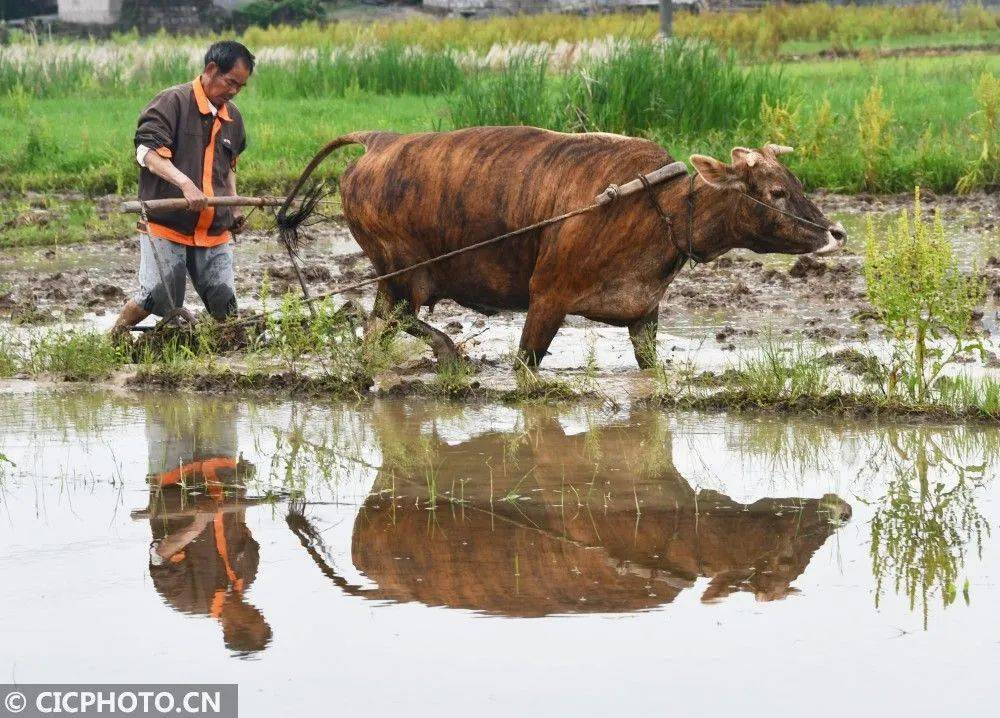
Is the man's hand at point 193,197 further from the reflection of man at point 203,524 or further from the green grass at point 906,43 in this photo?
the green grass at point 906,43

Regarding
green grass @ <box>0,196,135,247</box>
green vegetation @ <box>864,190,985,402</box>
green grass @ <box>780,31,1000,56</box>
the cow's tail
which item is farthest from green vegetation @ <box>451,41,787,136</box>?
green grass @ <box>780,31,1000,56</box>

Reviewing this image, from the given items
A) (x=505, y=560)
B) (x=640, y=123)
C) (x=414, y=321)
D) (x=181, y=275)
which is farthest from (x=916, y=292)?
(x=640, y=123)

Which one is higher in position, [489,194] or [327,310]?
[489,194]

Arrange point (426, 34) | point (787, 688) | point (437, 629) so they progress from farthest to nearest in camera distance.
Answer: point (426, 34) < point (437, 629) < point (787, 688)

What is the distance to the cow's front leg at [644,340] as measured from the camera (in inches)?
303

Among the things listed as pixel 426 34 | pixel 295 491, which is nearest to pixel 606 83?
pixel 295 491

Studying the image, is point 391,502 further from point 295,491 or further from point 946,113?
point 946,113

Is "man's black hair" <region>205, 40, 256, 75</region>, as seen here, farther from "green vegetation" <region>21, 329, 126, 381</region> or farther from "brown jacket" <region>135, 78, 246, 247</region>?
"green vegetation" <region>21, 329, 126, 381</region>

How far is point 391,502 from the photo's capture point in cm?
584

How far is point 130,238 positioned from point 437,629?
28.0ft

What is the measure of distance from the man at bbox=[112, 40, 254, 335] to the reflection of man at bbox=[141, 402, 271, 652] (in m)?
0.97

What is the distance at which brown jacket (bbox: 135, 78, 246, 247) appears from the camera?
778 centimetres

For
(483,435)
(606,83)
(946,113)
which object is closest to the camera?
(483,435)

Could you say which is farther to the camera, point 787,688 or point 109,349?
point 109,349
